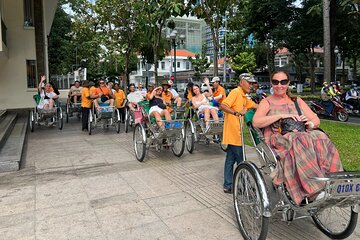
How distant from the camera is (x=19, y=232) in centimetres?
368

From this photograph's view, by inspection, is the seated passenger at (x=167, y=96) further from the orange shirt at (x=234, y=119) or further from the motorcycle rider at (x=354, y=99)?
the motorcycle rider at (x=354, y=99)

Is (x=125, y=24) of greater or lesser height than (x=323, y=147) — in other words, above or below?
above

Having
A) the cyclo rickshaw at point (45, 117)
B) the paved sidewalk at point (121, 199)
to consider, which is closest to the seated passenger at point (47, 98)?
the cyclo rickshaw at point (45, 117)

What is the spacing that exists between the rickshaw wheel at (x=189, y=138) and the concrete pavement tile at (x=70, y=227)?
3234mm

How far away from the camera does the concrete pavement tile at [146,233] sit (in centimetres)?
351

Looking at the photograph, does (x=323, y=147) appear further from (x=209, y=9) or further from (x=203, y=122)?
(x=209, y=9)

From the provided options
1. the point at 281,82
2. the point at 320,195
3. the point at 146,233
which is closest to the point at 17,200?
the point at 146,233

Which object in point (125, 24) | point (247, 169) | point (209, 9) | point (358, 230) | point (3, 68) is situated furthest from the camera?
point (125, 24)

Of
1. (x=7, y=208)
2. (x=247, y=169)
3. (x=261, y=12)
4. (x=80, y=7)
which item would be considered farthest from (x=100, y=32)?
(x=247, y=169)

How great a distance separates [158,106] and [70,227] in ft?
12.3

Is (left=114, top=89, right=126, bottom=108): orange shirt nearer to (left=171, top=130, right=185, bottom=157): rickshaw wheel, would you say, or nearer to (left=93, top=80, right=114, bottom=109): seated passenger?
(left=93, top=80, right=114, bottom=109): seated passenger

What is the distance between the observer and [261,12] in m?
24.9

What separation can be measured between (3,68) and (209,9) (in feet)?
38.1

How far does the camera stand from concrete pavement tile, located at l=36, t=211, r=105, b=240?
3.57m
